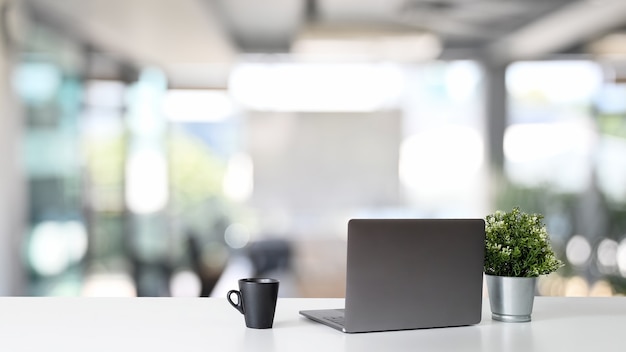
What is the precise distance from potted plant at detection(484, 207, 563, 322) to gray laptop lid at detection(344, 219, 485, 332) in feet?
0.20

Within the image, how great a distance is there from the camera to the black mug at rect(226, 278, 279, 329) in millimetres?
1363

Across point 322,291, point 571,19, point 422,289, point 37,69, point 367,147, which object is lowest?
point 322,291

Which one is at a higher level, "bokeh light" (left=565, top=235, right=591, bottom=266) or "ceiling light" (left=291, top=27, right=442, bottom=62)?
"ceiling light" (left=291, top=27, right=442, bottom=62)

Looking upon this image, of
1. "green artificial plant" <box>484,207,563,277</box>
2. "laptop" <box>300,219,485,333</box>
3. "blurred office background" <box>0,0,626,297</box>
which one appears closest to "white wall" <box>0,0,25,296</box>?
"blurred office background" <box>0,0,626,297</box>

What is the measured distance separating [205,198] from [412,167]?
4.51 feet

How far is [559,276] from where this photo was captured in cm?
491

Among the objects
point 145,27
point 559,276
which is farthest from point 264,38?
point 559,276

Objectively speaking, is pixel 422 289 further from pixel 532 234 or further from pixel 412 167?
pixel 412 167

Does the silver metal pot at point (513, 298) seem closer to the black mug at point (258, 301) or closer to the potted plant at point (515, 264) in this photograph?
the potted plant at point (515, 264)

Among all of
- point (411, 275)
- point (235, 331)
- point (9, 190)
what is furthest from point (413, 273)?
point (9, 190)

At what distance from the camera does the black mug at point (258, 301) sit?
4.47 ft

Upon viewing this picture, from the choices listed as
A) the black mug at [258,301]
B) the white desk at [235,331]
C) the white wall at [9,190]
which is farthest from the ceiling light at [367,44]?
the black mug at [258,301]

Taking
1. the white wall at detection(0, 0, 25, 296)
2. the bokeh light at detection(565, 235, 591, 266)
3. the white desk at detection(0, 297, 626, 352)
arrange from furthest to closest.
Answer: the bokeh light at detection(565, 235, 591, 266) → the white wall at detection(0, 0, 25, 296) → the white desk at detection(0, 297, 626, 352)

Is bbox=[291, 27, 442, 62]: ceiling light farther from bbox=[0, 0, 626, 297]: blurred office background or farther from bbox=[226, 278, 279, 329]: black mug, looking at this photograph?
bbox=[226, 278, 279, 329]: black mug
